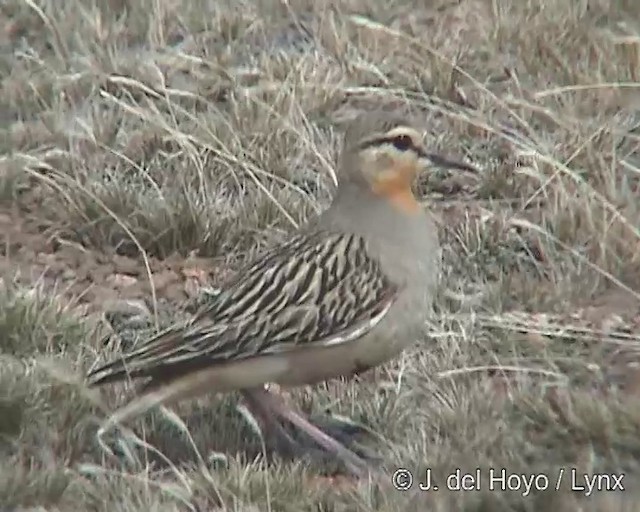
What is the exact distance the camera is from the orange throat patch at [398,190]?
239 inches

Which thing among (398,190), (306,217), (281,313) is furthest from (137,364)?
(306,217)

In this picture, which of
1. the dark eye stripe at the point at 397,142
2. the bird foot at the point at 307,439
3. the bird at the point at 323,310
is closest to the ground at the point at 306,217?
the bird foot at the point at 307,439

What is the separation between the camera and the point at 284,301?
584cm

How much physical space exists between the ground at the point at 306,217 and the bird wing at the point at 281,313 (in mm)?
276

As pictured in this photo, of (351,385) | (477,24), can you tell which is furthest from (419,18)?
(351,385)

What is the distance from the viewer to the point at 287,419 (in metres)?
5.91

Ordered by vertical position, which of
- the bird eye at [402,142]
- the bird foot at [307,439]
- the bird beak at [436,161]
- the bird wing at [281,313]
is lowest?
the bird foot at [307,439]

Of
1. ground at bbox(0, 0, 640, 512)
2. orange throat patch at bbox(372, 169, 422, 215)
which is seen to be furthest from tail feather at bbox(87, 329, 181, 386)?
orange throat patch at bbox(372, 169, 422, 215)

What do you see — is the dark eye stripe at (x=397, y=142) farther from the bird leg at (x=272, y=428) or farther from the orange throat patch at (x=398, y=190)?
the bird leg at (x=272, y=428)

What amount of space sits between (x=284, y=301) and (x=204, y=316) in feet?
0.82

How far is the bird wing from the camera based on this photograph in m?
5.71

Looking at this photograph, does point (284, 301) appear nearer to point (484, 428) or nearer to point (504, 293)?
point (484, 428)

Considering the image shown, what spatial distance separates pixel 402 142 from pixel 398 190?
0.16 meters

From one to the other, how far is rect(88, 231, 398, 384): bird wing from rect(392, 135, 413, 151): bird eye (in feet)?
1.15
